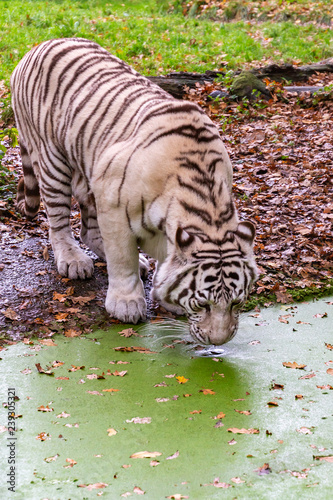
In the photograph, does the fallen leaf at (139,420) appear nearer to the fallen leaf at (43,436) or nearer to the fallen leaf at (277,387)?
the fallen leaf at (43,436)

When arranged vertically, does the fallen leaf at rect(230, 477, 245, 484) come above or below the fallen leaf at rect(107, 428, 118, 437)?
above

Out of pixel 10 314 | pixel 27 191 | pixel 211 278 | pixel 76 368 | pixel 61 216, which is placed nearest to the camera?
pixel 211 278

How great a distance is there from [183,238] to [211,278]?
0.28 metres

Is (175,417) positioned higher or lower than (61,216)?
lower

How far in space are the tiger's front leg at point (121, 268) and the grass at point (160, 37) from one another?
6966 millimetres

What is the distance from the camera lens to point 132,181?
13.1ft

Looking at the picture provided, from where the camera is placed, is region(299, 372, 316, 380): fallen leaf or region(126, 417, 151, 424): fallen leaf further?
region(299, 372, 316, 380): fallen leaf

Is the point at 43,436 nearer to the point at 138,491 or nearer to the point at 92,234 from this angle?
the point at 138,491

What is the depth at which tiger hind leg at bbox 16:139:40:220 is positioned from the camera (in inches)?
223

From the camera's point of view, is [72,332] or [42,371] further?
[72,332]

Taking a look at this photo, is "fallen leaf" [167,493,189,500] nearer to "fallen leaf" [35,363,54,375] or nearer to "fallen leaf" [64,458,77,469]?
"fallen leaf" [64,458,77,469]

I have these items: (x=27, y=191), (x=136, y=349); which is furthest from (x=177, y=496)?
(x=27, y=191)

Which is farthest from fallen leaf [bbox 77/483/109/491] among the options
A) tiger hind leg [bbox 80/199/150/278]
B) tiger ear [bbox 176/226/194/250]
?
tiger hind leg [bbox 80/199/150/278]

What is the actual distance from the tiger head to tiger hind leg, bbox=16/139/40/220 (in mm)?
2532
